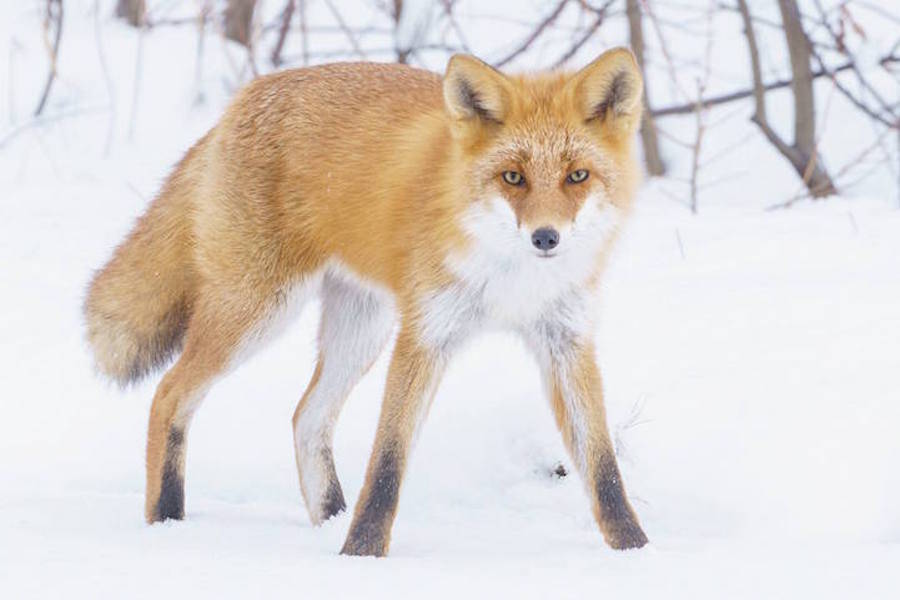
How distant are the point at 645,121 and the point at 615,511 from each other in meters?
→ 4.46

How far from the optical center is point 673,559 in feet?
11.0

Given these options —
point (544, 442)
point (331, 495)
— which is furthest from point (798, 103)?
point (331, 495)

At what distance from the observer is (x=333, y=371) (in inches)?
181

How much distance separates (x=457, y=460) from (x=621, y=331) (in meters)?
0.96

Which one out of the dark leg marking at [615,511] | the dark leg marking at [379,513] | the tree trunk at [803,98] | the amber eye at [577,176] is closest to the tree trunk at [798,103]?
the tree trunk at [803,98]

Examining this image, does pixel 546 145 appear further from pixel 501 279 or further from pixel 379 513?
pixel 379 513

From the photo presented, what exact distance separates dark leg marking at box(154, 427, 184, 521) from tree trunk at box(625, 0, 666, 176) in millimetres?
3964

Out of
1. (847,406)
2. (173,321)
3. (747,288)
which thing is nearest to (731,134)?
(747,288)

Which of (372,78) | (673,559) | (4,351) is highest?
(372,78)

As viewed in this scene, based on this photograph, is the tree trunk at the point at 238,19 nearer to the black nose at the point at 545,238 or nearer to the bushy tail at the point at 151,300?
the bushy tail at the point at 151,300

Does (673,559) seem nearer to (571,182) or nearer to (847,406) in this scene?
(571,182)

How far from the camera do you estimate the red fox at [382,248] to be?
3549mm

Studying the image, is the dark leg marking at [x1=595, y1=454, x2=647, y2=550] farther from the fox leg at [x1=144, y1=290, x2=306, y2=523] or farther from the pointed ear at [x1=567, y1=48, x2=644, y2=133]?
the fox leg at [x1=144, y1=290, x2=306, y2=523]

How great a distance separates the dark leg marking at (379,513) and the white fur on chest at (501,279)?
0.35 meters
